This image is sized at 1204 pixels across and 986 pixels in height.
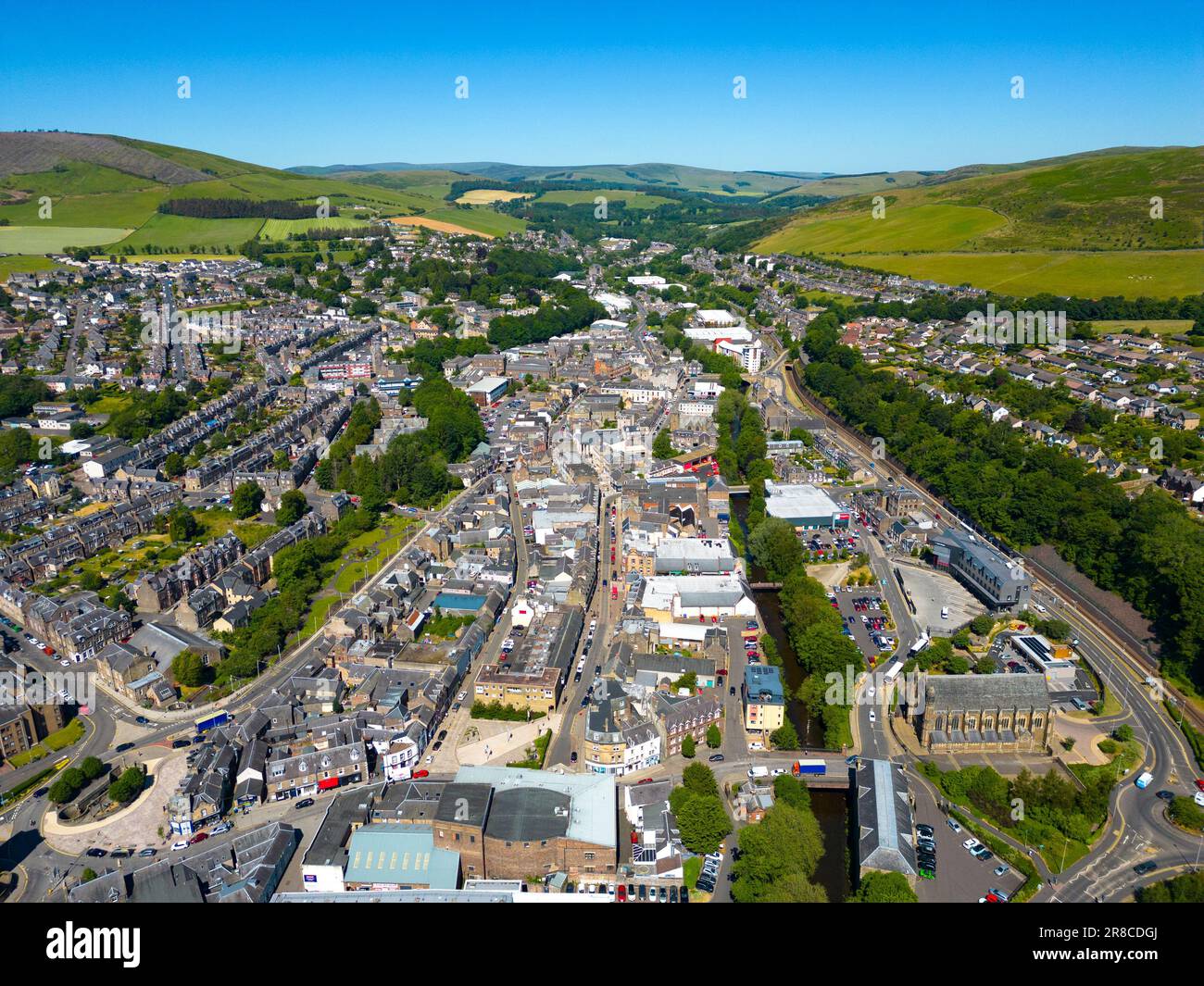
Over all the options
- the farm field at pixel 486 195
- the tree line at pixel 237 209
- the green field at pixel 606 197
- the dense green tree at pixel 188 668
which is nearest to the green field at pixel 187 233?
the tree line at pixel 237 209

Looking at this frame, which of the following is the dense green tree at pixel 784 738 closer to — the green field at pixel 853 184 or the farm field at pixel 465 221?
the farm field at pixel 465 221

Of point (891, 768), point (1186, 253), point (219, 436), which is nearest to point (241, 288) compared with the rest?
point (219, 436)

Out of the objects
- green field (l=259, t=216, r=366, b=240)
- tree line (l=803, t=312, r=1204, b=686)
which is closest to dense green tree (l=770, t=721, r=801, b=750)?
tree line (l=803, t=312, r=1204, b=686)

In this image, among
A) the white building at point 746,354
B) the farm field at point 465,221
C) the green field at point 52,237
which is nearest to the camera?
the white building at point 746,354

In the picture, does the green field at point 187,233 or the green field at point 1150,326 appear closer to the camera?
the green field at point 1150,326

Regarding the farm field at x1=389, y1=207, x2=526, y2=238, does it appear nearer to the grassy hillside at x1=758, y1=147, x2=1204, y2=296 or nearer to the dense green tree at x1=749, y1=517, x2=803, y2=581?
the grassy hillside at x1=758, y1=147, x2=1204, y2=296

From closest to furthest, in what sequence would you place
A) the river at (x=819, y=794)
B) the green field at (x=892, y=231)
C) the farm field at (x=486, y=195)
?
the river at (x=819, y=794) → the green field at (x=892, y=231) → the farm field at (x=486, y=195)

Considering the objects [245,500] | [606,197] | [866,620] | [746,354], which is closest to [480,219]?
[606,197]
